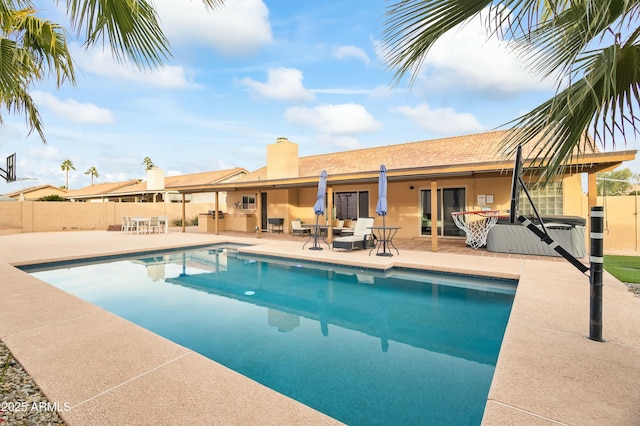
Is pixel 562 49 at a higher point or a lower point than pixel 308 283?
higher

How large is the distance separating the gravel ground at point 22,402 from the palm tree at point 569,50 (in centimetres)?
322

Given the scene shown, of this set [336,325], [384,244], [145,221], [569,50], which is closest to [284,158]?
[145,221]

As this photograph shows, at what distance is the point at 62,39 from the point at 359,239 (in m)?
8.37

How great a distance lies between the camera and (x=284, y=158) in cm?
1738

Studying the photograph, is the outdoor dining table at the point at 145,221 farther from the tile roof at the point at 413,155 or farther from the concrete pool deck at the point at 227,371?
the concrete pool deck at the point at 227,371

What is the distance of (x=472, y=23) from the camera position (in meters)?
1.64

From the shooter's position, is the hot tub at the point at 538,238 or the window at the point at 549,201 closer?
the hot tub at the point at 538,238

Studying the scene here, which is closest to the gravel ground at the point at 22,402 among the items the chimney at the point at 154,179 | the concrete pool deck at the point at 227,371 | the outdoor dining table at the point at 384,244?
the concrete pool deck at the point at 227,371

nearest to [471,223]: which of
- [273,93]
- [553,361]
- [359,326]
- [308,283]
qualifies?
[308,283]

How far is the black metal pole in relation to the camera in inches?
124

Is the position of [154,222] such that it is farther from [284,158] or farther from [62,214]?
[62,214]

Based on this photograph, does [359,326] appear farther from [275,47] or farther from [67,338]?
[275,47]

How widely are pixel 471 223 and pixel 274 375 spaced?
9.45m

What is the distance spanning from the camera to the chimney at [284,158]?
683 inches
